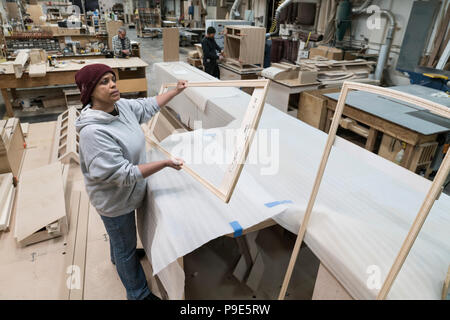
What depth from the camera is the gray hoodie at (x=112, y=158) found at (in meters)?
1.40

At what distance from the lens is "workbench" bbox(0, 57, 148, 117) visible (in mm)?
4797

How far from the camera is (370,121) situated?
3389mm

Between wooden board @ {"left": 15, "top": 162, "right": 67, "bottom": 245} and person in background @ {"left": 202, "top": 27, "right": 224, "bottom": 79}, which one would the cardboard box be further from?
wooden board @ {"left": 15, "top": 162, "right": 67, "bottom": 245}

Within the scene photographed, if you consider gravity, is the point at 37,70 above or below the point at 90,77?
below

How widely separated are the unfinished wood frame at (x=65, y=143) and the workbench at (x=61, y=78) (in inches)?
39.8

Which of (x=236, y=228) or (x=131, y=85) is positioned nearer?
(x=236, y=228)

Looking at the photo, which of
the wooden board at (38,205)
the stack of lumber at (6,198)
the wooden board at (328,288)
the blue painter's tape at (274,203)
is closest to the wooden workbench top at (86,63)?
the stack of lumber at (6,198)

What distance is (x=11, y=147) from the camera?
127 inches

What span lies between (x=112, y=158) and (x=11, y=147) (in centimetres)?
255

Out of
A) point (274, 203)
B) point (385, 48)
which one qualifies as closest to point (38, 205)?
point (274, 203)

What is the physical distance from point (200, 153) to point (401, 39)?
5883 millimetres

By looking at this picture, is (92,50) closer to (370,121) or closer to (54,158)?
(54,158)

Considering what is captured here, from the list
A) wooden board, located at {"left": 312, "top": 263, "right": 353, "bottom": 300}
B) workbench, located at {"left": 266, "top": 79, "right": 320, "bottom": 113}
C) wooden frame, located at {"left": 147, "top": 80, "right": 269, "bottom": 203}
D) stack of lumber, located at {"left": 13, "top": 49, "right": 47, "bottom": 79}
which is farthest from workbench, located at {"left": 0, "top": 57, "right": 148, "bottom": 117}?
wooden board, located at {"left": 312, "top": 263, "right": 353, "bottom": 300}

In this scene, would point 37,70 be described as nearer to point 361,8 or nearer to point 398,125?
point 398,125
